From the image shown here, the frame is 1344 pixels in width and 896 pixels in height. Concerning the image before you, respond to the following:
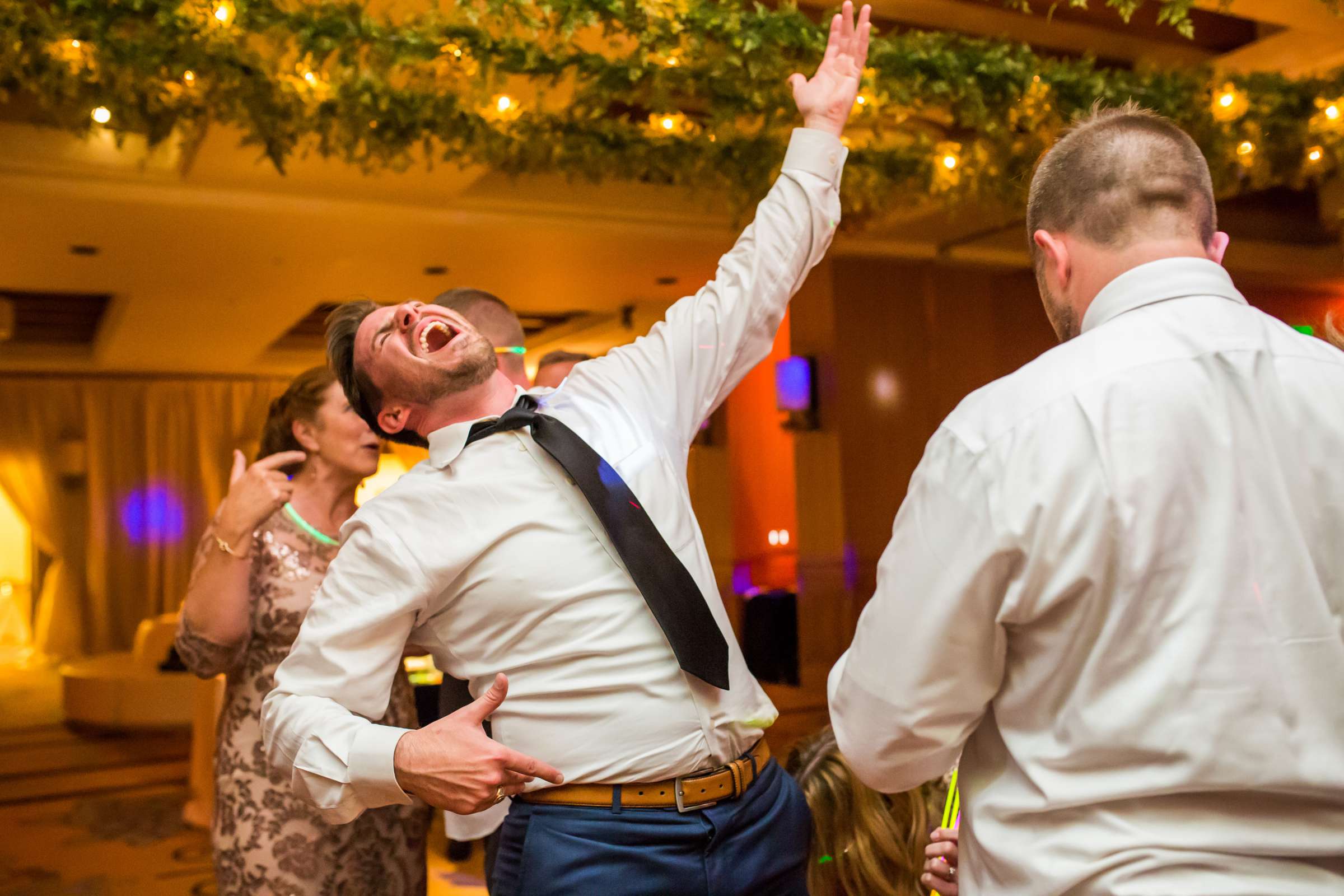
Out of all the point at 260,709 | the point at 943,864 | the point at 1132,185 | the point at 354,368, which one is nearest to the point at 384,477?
the point at 260,709

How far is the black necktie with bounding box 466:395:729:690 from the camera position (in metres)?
1.51

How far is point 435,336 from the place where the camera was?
184 centimetres

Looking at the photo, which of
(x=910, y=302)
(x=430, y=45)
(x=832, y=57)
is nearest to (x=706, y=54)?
(x=430, y=45)

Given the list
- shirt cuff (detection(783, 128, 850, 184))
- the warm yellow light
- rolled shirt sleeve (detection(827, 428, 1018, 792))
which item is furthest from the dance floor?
rolled shirt sleeve (detection(827, 428, 1018, 792))

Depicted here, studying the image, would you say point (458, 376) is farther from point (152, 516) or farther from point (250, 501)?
point (152, 516)

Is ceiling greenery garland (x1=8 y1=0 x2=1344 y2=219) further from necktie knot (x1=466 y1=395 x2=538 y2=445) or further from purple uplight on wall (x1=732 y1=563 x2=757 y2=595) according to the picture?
purple uplight on wall (x1=732 y1=563 x2=757 y2=595)

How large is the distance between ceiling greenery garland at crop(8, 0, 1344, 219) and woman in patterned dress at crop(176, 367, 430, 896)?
161 centimetres

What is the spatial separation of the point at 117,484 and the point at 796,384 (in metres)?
8.43

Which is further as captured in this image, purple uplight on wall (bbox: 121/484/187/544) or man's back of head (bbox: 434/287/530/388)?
purple uplight on wall (bbox: 121/484/187/544)

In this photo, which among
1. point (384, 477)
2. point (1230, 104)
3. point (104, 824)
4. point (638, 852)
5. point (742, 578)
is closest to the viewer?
point (638, 852)

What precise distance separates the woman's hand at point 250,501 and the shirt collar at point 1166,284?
64.6 inches

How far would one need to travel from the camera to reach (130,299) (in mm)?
8352

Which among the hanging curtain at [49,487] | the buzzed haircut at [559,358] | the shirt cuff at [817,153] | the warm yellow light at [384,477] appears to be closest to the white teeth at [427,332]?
the shirt cuff at [817,153]

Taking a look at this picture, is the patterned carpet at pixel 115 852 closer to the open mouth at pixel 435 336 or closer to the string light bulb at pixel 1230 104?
the open mouth at pixel 435 336
